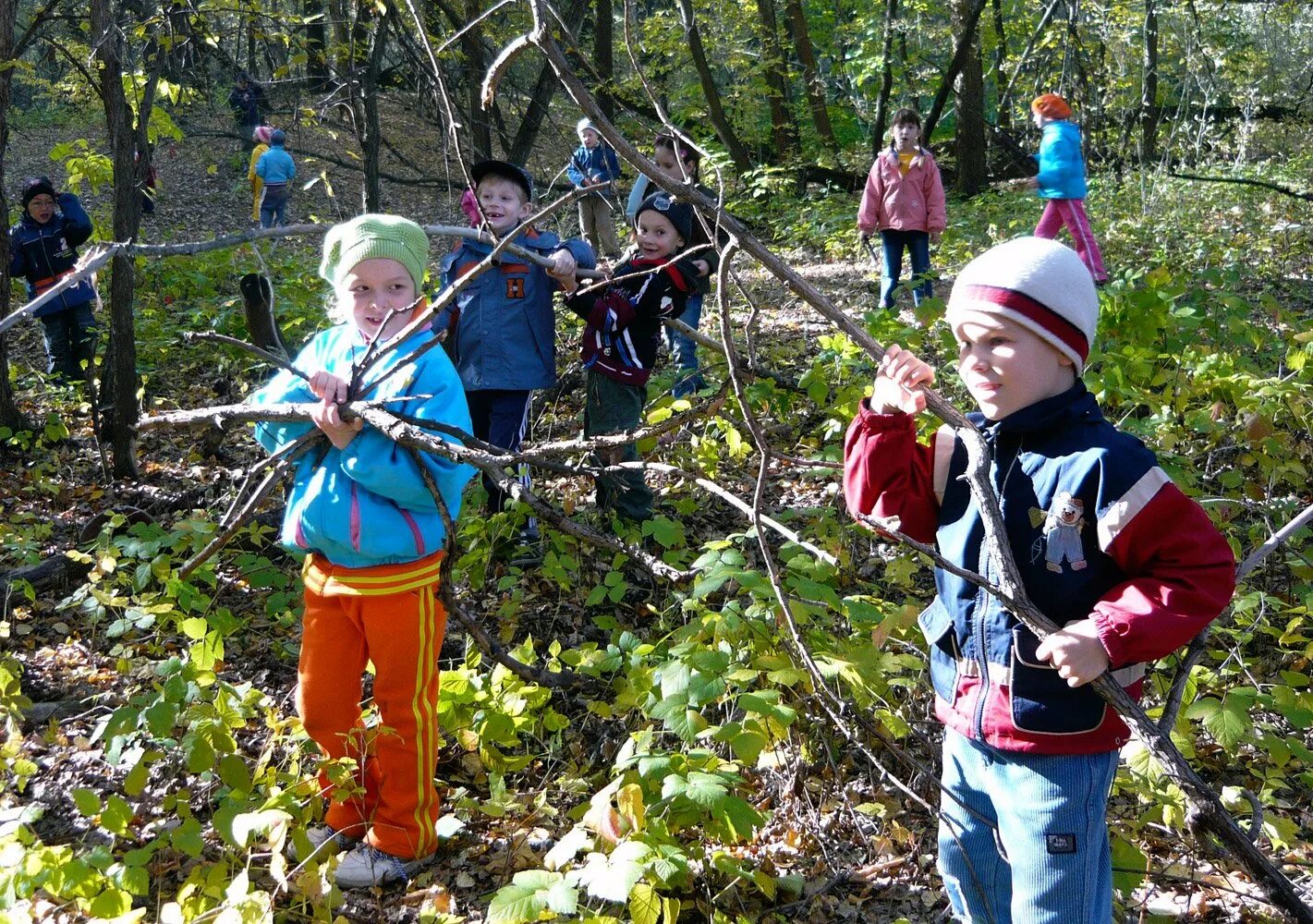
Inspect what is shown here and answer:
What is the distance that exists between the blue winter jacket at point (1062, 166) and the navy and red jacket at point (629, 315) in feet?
15.1

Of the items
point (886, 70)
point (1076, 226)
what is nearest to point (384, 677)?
point (1076, 226)

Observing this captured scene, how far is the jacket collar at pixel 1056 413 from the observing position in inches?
71.6

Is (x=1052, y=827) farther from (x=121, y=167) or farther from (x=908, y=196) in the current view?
(x=908, y=196)

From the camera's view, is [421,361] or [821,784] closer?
[421,361]

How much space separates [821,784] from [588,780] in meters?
0.70

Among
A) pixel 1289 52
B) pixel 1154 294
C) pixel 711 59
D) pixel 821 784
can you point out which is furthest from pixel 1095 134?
pixel 821 784

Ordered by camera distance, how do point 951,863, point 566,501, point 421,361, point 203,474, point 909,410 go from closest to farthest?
point 909,410, point 951,863, point 421,361, point 566,501, point 203,474

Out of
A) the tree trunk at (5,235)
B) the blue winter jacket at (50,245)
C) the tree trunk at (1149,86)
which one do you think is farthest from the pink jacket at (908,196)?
the tree trunk at (1149,86)

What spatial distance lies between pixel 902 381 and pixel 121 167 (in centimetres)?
450

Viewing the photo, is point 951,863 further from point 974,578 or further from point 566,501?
point 566,501

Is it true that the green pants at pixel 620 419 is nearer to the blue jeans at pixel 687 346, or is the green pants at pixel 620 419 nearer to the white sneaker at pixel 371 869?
the blue jeans at pixel 687 346

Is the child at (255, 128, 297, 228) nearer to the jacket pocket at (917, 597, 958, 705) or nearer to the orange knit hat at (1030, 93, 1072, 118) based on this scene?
the orange knit hat at (1030, 93, 1072, 118)

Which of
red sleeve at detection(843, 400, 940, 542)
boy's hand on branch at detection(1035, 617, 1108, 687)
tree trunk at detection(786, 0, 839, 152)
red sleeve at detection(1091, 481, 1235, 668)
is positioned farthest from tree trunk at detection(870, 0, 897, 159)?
boy's hand on branch at detection(1035, 617, 1108, 687)

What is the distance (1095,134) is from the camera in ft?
57.2
